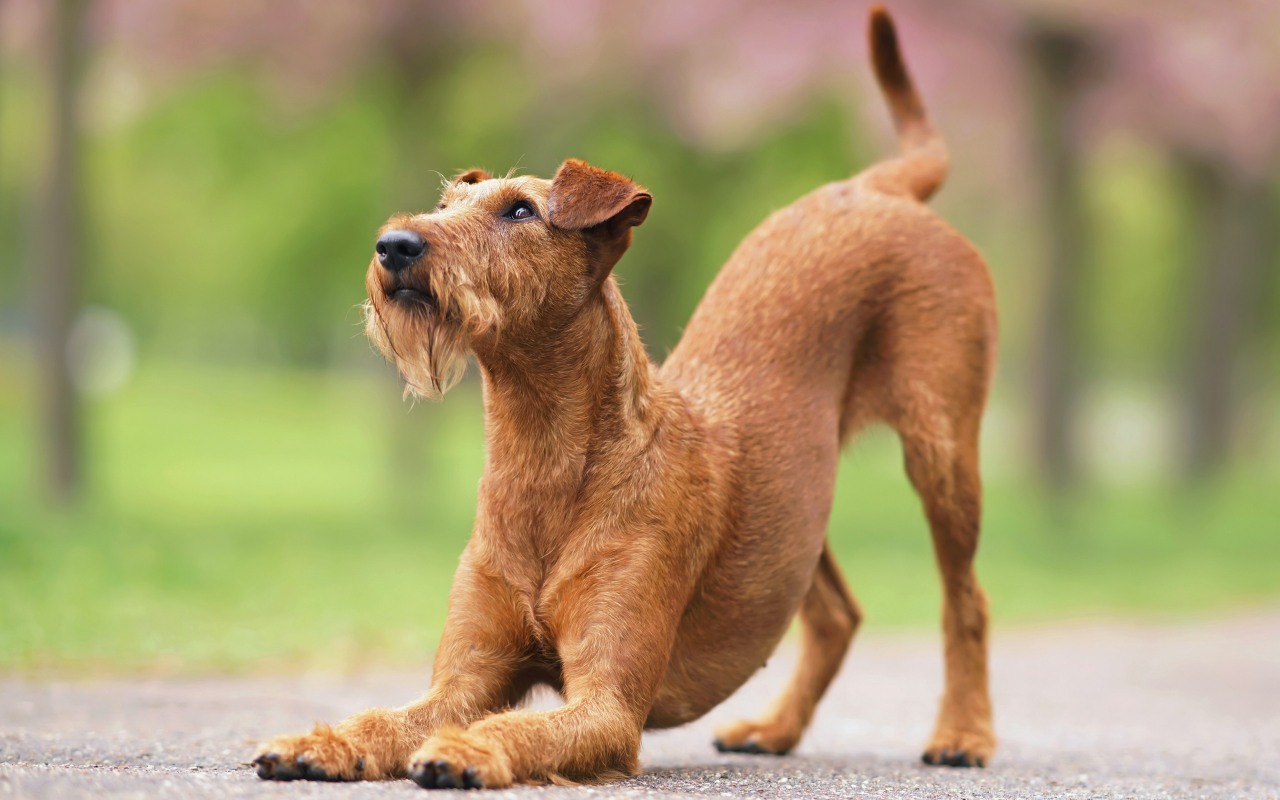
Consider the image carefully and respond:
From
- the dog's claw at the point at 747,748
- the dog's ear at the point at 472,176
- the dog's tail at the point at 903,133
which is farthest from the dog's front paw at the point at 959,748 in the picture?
the dog's ear at the point at 472,176

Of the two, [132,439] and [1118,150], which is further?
[132,439]

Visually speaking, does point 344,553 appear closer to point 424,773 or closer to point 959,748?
point 959,748

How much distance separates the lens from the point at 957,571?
20.6 ft

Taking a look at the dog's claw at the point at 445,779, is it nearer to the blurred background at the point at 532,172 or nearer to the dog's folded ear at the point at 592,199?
the dog's folded ear at the point at 592,199

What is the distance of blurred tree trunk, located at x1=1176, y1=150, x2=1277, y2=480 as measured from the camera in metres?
24.6

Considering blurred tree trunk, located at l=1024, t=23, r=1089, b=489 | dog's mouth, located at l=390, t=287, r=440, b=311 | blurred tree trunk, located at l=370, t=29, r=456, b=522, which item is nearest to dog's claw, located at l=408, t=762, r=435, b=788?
dog's mouth, located at l=390, t=287, r=440, b=311

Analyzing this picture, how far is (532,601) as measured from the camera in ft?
15.5

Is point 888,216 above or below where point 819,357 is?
above

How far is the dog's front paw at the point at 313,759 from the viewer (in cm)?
Result: 420

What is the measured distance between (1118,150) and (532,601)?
22.4 m

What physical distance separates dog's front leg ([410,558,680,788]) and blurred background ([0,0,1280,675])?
6.49ft

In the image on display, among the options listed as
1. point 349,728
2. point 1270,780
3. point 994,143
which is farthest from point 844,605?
point 994,143

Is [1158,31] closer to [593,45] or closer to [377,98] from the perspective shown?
[593,45]

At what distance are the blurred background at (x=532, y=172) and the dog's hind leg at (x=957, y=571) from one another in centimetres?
40
